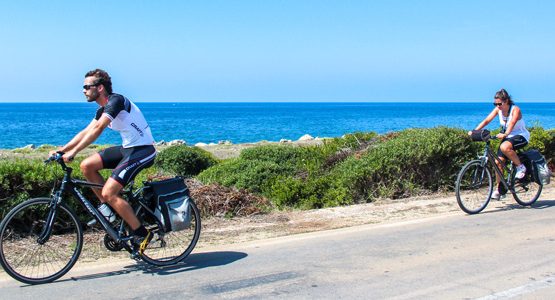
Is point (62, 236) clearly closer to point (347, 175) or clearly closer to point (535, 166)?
point (347, 175)

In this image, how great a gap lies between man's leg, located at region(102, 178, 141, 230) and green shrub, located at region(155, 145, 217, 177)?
11.2m

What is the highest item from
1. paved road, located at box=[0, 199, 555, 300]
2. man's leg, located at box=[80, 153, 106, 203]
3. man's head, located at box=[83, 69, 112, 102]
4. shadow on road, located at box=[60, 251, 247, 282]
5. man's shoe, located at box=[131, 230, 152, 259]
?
man's head, located at box=[83, 69, 112, 102]

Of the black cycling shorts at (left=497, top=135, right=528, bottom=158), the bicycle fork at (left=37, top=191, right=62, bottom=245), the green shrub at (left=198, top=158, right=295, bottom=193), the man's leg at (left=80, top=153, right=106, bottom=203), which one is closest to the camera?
the bicycle fork at (left=37, top=191, right=62, bottom=245)

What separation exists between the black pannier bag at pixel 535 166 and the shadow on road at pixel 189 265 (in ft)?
19.3

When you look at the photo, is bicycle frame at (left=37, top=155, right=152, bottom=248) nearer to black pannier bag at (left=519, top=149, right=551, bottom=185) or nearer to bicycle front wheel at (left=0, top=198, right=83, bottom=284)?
bicycle front wheel at (left=0, top=198, right=83, bottom=284)

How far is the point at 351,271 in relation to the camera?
21.8 feet

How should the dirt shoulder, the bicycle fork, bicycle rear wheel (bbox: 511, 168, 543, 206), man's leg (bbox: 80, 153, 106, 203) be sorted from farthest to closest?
bicycle rear wheel (bbox: 511, 168, 543, 206), the dirt shoulder, man's leg (bbox: 80, 153, 106, 203), the bicycle fork

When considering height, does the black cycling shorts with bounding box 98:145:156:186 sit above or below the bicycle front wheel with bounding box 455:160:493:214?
above

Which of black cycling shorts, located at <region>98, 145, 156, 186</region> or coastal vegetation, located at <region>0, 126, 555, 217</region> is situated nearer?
black cycling shorts, located at <region>98, 145, 156, 186</region>

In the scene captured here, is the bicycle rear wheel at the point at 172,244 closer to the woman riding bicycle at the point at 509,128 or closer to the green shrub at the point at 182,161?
the woman riding bicycle at the point at 509,128

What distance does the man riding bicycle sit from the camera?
623 centimetres

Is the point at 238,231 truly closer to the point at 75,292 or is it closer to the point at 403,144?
the point at 75,292

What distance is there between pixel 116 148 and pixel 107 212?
673mm

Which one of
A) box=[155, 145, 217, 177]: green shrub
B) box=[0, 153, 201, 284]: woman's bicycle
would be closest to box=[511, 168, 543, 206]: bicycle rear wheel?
box=[0, 153, 201, 284]: woman's bicycle
